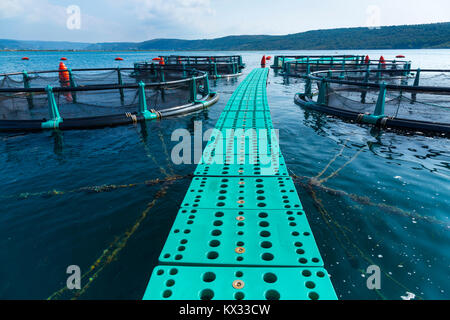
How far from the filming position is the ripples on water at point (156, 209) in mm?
2572

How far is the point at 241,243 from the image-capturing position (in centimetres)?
297

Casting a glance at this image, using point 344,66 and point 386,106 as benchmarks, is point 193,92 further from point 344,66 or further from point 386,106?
point 344,66

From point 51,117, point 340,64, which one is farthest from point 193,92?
point 340,64

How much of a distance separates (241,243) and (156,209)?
4.59 ft

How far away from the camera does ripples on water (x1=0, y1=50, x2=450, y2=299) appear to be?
2572 mm

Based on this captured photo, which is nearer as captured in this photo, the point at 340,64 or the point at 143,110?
the point at 143,110

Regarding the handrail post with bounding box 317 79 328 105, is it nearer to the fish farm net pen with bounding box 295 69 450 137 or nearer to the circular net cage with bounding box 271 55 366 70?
the fish farm net pen with bounding box 295 69 450 137

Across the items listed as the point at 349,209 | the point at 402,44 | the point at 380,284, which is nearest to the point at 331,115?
the point at 349,209

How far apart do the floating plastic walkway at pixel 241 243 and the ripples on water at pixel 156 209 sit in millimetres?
192

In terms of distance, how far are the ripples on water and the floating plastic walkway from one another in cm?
19

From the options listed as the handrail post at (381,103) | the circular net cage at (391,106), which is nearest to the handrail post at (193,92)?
the circular net cage at (391,106)

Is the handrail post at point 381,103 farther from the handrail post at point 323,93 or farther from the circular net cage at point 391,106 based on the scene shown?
the handrail post at point 323,93
